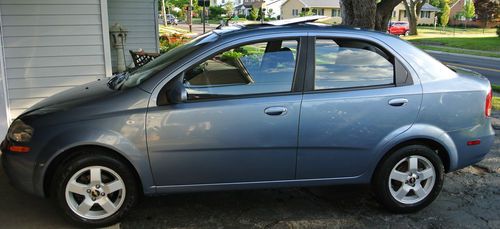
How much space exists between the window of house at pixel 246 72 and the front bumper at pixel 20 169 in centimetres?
132

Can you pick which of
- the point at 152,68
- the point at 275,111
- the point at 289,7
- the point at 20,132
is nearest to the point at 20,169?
the point at 20,132

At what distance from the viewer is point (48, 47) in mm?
6660

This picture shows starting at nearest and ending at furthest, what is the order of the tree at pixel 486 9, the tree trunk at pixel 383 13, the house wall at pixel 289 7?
the tree trunk at pixel 383 13
the tree at pixel 486 9
the house wall at pixel 289 7

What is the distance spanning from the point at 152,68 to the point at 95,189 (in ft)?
3.68

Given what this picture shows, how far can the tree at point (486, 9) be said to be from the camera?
174ft

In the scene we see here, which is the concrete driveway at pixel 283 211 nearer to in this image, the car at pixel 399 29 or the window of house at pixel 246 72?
the window of house at pixel 246 72

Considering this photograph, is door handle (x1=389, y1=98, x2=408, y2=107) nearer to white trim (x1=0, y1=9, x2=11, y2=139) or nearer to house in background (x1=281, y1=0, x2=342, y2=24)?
white trim (x1=0, y1=9, x2=11, y2=139)

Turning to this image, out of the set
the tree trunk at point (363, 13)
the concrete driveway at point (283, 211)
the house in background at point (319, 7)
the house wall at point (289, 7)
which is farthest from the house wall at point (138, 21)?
the house wall at point (289, 7)

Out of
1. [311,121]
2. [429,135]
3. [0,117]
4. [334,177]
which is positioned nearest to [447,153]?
[429,135]

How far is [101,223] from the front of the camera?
147 inches

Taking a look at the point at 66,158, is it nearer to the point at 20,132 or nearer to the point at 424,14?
the point at 20,132

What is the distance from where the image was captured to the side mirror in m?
3.56

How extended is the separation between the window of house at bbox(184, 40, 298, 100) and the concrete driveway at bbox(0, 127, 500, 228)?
1087 millimetres

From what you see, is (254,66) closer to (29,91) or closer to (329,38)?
(329,38)
